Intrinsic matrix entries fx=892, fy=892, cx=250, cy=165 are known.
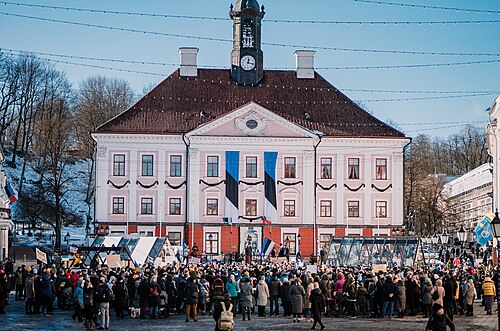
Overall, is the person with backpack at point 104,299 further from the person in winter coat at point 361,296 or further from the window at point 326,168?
the window at point 326,168

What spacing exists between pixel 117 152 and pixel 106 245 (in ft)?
72.2

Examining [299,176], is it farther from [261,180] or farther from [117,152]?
[117,152]

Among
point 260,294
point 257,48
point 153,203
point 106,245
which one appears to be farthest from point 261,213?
point 260,294

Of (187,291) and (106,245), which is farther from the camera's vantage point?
(106,245)

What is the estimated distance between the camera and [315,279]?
27.0 m

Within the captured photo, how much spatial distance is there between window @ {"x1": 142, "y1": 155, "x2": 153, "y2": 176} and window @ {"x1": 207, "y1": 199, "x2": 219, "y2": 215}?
15.4 feet

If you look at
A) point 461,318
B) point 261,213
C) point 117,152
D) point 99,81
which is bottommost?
point 461,318

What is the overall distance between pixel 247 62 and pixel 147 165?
11.0 meters

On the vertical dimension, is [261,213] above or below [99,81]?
below

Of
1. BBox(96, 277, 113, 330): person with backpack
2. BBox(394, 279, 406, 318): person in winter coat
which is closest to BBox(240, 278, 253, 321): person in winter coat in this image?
BBox(394, 279, 406, 318): person in winter coat

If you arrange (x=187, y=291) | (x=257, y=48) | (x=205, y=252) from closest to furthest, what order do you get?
(x=187, y=291) < (x=205, y=252) < (x=257, y=48)

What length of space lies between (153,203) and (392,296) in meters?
38.1

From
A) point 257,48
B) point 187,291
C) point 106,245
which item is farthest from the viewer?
point 257,48

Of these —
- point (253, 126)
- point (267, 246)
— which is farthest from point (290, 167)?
point (267, 246)
